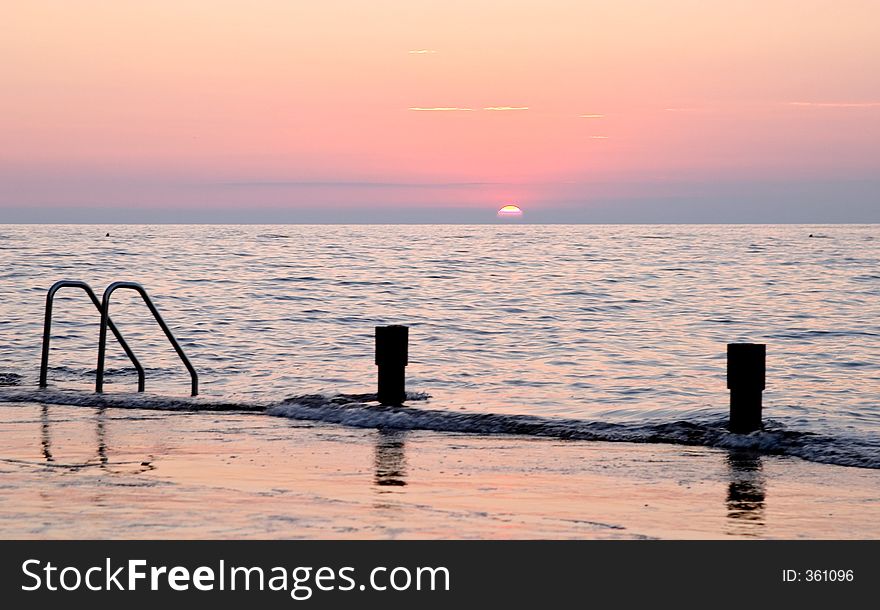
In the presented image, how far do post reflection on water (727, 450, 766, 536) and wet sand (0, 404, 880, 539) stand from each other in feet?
0.06

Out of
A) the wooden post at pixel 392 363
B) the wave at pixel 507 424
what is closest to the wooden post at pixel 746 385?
the wave at pixel 507 424

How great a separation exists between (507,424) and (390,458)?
2.96 metres

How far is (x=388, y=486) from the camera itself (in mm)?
8039

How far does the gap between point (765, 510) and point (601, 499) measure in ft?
3.56

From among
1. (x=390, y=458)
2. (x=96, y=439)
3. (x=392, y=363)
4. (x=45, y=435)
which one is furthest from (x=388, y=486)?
(x=392, y=363)

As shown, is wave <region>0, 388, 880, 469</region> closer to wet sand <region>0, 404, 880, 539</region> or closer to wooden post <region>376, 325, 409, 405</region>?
wooden post <region>376, 325, 409, 405</region>

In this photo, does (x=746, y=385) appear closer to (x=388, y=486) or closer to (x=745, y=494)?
(x=745, y=494)

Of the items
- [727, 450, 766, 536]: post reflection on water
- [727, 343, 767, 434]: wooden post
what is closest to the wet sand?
[727, 450, 766, 536]: post reflection on water

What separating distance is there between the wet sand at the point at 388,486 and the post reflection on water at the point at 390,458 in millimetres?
19

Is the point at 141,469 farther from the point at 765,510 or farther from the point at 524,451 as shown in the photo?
the point at 765,510

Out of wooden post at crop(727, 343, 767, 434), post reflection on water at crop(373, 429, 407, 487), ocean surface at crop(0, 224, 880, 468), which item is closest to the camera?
post reflection on water at crop(373, 429, 407, 487)

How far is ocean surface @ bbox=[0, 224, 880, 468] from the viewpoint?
13242mm

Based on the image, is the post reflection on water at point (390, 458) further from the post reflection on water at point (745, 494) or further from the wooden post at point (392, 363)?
the post reflection on water at point (745, 494)

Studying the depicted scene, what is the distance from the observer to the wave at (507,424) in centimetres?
1082
